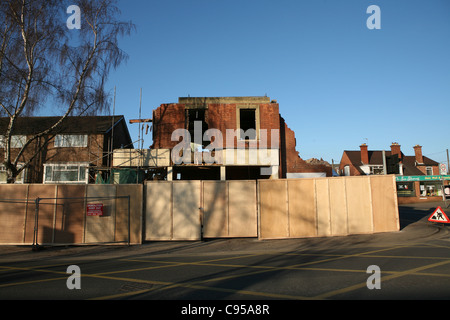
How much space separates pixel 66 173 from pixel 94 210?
40.3ft

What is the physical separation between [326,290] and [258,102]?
1825 cm

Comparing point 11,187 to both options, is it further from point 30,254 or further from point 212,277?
point 212,277

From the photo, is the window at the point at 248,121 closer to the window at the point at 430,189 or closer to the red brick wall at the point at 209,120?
the red brick wall at the point at 209,120

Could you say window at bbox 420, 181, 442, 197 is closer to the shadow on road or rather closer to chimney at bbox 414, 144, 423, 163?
chimney at bbox 414, 144, 423, 163

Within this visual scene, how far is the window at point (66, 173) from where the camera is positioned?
22.4m

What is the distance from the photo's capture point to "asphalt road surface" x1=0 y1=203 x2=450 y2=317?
17.7ft

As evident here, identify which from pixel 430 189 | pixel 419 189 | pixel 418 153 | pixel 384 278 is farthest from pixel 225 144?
pixel 418 153

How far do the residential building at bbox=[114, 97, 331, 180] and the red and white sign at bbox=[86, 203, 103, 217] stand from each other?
728 cm

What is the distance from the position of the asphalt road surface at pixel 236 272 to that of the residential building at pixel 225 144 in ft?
28.7

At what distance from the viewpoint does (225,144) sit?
21.3 m

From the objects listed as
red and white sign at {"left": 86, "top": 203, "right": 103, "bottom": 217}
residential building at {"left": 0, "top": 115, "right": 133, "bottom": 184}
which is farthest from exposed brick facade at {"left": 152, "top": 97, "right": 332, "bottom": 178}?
red and white sign at {"left": 86, "top": 203, "right": 103, "bottom": 217}

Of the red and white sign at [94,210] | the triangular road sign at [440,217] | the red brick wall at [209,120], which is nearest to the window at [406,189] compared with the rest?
the red brick wall at [209,120]

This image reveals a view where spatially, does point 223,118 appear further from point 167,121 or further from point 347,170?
point 347,170

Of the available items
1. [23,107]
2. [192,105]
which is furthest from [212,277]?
[192,105]
